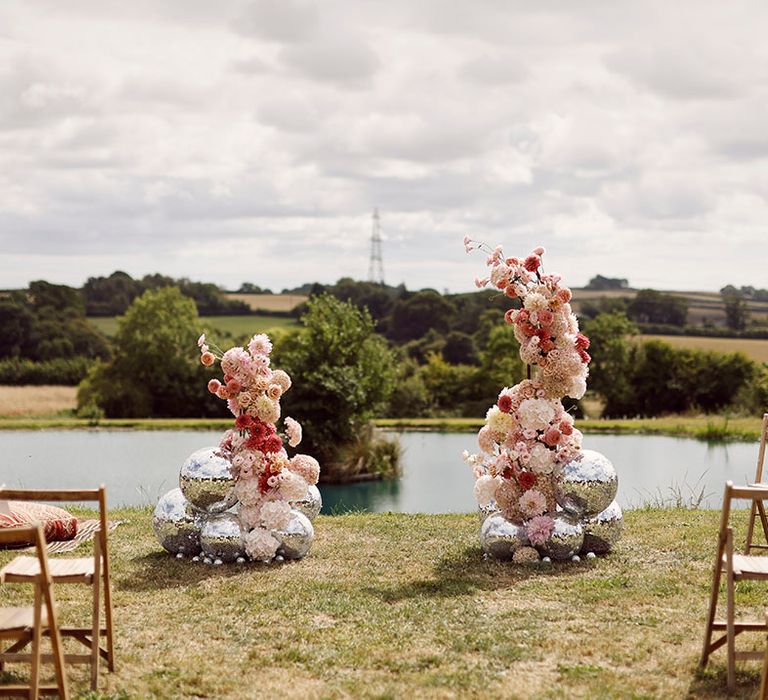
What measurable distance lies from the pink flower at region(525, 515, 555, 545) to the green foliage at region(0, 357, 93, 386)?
160ft

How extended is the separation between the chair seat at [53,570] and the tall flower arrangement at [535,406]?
15.5 ft

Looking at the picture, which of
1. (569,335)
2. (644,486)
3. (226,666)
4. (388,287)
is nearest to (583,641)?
(226,666)

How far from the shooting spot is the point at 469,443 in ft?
107

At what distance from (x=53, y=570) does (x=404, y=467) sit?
70.7 ft

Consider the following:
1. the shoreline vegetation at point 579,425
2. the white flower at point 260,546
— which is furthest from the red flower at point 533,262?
the shoreline vegetation at point 579,425

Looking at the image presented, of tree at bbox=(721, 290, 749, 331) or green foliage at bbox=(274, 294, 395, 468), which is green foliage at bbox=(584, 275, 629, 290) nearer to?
tree at bbox=(721, 290, 749, 331)

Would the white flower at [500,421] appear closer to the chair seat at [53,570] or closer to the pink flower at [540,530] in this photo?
the pink flower at [540,530]

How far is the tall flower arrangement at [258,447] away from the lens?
10.5 meters

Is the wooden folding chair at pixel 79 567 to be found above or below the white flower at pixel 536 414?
below

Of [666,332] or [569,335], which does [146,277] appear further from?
[569,335]

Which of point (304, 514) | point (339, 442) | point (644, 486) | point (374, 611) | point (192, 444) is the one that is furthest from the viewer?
point (192, 444)

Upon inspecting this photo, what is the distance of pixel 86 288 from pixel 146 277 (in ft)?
26.4

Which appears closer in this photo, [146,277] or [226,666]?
[226,666]

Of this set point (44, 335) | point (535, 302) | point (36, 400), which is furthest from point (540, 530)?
point (44, 335)
